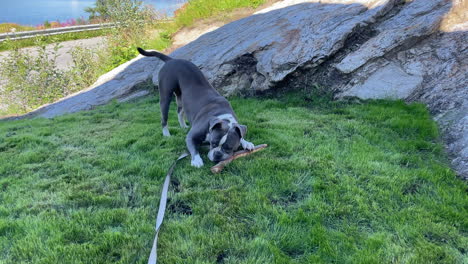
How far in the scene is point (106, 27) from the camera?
14.6 metres

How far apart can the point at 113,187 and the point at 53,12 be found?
32682 mm

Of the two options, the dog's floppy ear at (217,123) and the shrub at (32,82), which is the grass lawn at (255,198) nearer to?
the dog's floppy ear at (217,123)

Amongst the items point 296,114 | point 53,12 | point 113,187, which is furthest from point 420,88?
point 53,12

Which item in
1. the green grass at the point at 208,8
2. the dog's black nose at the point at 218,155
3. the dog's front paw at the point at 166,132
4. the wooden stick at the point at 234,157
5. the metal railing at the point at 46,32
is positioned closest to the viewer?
the wooden stick at the point at 234,157

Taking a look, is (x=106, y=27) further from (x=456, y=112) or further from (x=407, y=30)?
(x=456, y=112)

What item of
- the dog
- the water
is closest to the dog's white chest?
the dog

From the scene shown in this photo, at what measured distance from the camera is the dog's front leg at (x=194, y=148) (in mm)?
4288

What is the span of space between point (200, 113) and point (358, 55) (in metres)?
3.66

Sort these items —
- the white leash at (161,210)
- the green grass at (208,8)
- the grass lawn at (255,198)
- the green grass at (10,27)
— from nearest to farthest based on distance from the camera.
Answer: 1. the white leash at (161,210)
2. the grass lawn at (255,198)
3. the green grass at (208,8)
4. the green grass at (10,27)

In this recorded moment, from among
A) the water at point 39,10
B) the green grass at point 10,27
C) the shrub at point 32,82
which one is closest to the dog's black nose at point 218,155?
the shrub at point 32,82

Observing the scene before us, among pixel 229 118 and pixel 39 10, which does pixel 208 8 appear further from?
pixel 39 10

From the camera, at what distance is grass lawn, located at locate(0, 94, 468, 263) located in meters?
2.79

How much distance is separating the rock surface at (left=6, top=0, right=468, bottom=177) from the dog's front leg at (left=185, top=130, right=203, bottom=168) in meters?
3.10

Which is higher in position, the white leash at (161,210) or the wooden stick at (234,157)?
the white leash at (161,210)
